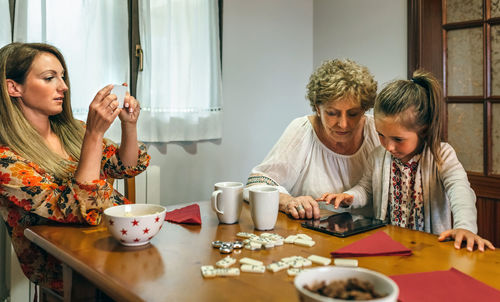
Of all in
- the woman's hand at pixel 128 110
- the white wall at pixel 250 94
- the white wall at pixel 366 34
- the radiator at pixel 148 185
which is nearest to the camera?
the woman's hand at pixel 128 110

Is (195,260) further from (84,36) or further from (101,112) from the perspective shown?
(84,36)

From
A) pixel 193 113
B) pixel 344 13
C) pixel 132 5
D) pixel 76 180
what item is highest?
pixel 344 13

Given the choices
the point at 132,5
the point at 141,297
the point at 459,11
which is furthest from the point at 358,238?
the point at 459,11

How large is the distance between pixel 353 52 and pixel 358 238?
2.40 m

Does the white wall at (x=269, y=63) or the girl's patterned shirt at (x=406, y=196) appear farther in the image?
the white wall at (x=269, y=63)

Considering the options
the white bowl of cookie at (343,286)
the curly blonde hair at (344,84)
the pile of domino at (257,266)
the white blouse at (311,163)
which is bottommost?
the pile of domino at (257,266)

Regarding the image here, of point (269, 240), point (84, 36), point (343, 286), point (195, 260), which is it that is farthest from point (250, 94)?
point (343, 286)

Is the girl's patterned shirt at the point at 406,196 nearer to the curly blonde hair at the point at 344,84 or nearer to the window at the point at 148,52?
the curly blonde hair at the point at 344,84

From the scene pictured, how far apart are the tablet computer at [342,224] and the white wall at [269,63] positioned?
155 centimetres

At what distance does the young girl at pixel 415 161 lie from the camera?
149 centimetres

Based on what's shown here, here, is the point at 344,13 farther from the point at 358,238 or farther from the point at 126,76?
the point at 358,238

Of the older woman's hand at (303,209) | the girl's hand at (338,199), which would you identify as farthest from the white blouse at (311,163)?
the older woman's hand at (303,209)

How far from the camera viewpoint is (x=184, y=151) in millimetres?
2773

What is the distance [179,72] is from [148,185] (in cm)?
70
